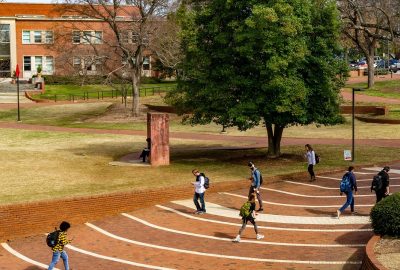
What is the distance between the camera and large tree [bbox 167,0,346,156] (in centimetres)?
2884

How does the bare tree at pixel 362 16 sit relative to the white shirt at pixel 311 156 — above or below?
above

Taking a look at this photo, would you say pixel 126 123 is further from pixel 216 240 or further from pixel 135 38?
pixel 216 240

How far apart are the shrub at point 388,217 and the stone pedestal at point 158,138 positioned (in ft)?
50.5

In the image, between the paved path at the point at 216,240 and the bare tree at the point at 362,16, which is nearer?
the paved path at the point at 216,240

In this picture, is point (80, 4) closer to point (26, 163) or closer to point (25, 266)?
point (26, 163)

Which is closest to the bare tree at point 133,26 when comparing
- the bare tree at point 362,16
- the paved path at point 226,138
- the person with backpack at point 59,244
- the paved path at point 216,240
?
the paved path at point 226,138

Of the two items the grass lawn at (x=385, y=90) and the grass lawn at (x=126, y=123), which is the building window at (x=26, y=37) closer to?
the grass lawn at (x=126, y=123)

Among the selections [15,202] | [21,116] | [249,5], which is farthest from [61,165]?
[21,116]

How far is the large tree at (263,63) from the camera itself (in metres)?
28.8

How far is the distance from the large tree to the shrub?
12.1m

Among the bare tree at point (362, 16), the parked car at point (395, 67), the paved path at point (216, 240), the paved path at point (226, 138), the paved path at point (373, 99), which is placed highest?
the bare tree at point (362, 16)

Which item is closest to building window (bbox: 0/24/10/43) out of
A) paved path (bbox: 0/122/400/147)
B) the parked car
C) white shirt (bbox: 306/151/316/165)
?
paved path (bbox: 0/122/400/147)

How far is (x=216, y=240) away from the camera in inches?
752

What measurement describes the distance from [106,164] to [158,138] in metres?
2.91
